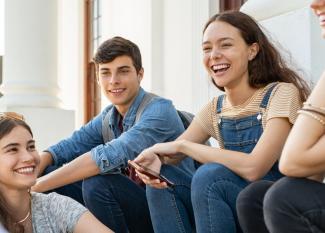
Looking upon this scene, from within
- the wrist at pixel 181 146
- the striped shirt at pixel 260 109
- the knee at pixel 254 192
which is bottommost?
the knee at pixel 254 192

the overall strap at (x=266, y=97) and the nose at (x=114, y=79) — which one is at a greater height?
the nose at (x=114, y=79)

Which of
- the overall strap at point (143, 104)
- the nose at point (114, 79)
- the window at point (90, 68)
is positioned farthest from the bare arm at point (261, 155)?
the window at point (90, 68)

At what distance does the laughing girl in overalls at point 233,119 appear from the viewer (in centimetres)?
247

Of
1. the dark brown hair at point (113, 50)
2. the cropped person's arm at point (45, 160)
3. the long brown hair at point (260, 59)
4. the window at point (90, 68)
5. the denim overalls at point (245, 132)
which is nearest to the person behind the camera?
the denim overalls at point (245, 132)

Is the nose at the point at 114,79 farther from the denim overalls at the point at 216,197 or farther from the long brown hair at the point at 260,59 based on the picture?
the denim overalls at the point at 216,197

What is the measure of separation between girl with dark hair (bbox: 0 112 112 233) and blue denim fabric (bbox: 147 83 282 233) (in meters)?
0.31

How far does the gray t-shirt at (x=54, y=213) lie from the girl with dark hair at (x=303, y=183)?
35.0 inches

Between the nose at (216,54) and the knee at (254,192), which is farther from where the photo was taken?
the nose at (216,54)

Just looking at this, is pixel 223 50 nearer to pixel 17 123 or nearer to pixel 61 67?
pixel 17 123

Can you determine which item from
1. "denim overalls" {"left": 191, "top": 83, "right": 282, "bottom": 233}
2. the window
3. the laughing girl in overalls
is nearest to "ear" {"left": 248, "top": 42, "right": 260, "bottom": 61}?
the laughing girl in overalls

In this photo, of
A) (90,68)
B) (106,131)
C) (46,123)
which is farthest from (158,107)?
(90,68)

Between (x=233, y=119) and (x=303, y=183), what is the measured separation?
0.80 meters

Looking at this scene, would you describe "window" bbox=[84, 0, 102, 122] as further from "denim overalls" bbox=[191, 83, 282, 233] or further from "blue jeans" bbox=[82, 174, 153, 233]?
"denim overalls" bbox=[191, 83, 282, 233]

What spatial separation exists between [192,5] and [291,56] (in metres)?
3.13
